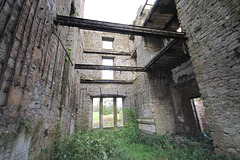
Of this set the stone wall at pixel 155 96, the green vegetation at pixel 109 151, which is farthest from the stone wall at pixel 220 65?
the stone wall at pixel 155 96

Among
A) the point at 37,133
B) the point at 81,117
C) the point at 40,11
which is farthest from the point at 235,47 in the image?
the point at 81,117

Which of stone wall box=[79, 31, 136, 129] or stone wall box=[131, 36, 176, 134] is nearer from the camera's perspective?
stone wall box=[131, 36, 176, 134]

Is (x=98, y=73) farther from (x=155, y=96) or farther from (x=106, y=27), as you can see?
(x=106, y=27)

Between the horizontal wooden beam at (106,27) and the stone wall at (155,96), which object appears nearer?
the horizontal wooden beam at (106,27)

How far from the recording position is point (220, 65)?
9.27 ft

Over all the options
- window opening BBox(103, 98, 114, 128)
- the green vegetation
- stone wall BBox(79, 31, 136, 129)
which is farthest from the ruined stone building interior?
window opening BBox(103, 98, 114, 128)

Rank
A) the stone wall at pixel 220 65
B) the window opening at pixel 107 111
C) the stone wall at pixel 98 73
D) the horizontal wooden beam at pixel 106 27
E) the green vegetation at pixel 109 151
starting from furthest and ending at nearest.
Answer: the window opening at pixel 107 111, the stone wall at pixel 98 73, the horizontal wooden beam at pixel 106 27, the green vegetation at pixel 109 151, the stone wall at pixel 220 65

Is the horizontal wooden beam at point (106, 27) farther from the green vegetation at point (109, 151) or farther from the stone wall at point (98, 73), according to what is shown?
the stone wall at point (98, 73)

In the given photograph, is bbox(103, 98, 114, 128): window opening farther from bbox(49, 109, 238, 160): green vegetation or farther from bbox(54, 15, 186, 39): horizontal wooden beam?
bbox(54, 15, 186, 39): horizontal wooden beam

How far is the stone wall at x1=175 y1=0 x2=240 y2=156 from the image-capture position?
252 cm

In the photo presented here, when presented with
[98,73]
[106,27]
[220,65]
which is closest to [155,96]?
[220,65]

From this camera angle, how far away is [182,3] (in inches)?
161

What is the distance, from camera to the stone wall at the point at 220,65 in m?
2.52

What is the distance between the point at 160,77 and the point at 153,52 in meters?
1.78
